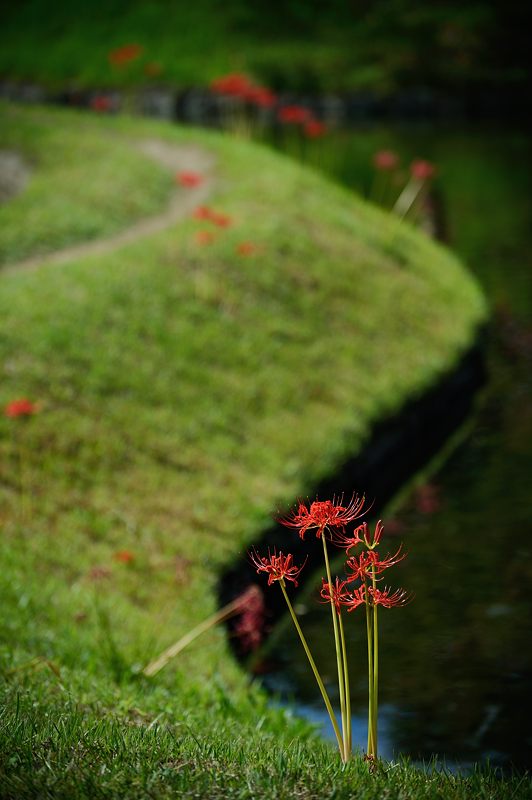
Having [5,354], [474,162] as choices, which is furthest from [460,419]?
[474,162]

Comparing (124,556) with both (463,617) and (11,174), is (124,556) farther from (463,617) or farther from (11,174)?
(11,174)

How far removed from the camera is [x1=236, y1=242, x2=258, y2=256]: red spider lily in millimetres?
11219

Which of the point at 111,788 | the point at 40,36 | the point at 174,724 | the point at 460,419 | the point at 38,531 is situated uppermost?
the point at 111,788

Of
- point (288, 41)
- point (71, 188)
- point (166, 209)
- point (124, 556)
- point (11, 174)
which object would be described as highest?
point (124, 556)

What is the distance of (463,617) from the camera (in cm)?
704

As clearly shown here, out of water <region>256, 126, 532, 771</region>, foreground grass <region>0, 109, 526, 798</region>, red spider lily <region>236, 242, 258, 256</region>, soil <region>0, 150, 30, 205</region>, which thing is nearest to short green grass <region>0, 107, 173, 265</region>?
soil <region>0, 150, 30, 205</region>

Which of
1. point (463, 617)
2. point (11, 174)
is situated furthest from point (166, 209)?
point (463, 617)

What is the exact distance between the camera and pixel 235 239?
12.1 metres

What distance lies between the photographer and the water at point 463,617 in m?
5.83

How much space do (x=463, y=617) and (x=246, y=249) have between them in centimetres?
534

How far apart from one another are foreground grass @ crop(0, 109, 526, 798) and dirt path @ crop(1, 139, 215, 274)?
0.37 m

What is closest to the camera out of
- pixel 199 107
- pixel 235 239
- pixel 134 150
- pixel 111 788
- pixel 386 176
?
pixel 111 788

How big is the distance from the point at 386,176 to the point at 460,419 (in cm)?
1080

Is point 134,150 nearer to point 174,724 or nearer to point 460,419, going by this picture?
point 460,419
